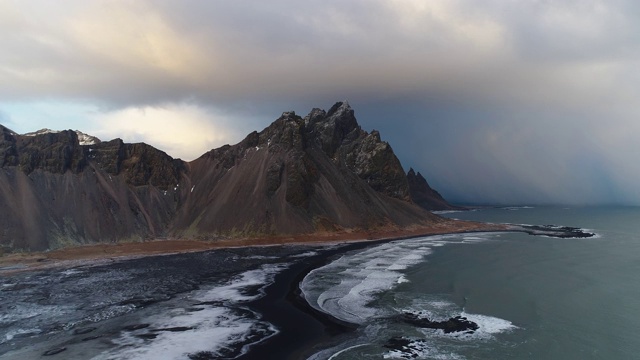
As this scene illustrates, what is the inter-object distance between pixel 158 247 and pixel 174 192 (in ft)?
125

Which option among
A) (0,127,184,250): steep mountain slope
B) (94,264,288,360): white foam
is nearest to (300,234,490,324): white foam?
(94,264,288,360): white foam

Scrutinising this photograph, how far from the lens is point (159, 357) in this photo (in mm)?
33781

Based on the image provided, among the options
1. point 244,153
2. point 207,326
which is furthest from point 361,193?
point 207,326

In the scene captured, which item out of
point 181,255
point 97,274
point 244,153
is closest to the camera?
point 97,274

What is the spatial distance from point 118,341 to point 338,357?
2101 cm

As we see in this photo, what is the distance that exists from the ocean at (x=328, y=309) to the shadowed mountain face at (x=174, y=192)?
3310 cm

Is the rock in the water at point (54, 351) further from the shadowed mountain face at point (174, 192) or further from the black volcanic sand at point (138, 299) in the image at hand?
the shadowed mountain face at point (174, 192)

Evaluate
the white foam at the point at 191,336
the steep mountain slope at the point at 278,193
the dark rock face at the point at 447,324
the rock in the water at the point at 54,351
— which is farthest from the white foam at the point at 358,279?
the steep mountain slope at the point at 278,193

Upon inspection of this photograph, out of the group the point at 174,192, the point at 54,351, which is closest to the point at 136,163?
the point at 174,192

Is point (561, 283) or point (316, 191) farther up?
point (316, 191)

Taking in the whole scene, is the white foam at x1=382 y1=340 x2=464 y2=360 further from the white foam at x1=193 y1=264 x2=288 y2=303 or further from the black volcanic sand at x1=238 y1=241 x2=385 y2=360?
the white foam at x1=193 y1=264 x2=288 y2=303

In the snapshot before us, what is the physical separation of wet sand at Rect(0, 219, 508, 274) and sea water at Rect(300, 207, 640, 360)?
26.8 metres

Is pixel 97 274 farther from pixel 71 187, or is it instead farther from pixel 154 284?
pixel 71 187

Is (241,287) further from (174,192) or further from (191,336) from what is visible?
(174,192)
